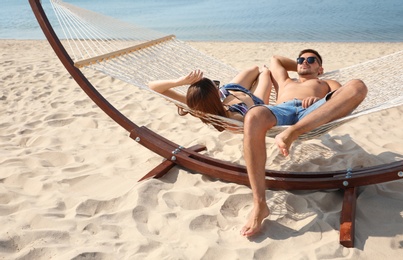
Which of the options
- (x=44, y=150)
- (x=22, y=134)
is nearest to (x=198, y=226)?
(x=44, y=150)

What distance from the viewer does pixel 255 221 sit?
6.07ft

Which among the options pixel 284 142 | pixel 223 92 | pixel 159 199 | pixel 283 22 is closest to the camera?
pixel 284 142

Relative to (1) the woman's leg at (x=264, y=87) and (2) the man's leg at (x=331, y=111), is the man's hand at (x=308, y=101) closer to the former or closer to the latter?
(2) the man's leg at (x=331, y=111)

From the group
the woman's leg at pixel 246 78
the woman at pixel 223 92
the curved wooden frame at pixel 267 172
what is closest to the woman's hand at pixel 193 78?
the woman at pixel 223 92

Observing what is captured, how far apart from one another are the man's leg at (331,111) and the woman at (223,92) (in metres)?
0.42

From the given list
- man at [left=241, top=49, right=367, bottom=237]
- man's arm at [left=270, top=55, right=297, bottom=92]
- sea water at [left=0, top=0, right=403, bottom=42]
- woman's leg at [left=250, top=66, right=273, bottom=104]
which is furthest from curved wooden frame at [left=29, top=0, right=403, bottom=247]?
sea water at [left=0, top=0, right=403, bottom=42]

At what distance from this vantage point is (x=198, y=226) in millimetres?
1934

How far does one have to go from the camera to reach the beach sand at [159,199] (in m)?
1.75

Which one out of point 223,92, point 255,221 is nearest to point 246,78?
point 223,92

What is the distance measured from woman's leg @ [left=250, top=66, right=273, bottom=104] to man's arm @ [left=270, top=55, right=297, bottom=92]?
38mm

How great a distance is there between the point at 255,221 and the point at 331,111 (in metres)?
0.59

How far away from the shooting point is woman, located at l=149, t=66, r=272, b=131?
7.01 feet

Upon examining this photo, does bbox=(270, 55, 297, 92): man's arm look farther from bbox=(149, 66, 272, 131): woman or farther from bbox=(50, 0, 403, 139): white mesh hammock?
bbox=(50, 0, 403, 139): white mesh hammock

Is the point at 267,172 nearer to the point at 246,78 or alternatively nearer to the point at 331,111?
the point at 331,111
